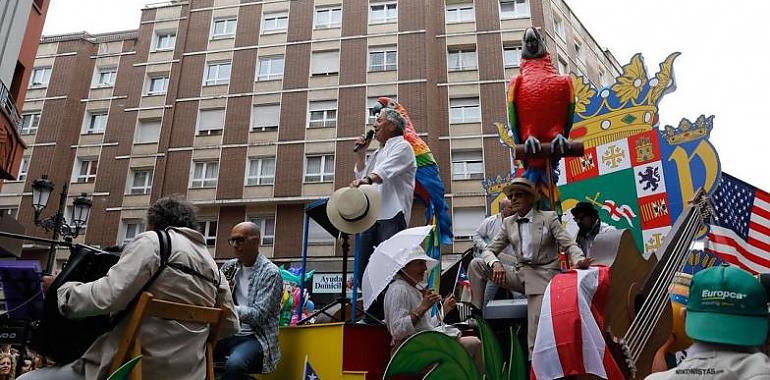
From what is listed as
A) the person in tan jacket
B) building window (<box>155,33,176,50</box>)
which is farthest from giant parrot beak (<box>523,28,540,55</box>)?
building window (<box>155,33,176,50</box>)

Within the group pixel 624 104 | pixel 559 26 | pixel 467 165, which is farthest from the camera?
pixel 559 26

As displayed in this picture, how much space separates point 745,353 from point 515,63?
25.5 m

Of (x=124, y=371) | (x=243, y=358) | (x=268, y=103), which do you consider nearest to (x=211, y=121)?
(x=268, y=103)

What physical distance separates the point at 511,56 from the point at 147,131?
18698mm

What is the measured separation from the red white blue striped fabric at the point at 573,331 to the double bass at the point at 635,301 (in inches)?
12.3

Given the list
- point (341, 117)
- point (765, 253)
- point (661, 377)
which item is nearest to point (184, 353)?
point (661, 377)

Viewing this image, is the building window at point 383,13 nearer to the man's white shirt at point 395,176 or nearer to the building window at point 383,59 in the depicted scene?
the building window at point 383,59

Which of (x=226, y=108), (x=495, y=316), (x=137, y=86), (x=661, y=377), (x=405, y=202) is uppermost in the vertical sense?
(x=137, y=86)

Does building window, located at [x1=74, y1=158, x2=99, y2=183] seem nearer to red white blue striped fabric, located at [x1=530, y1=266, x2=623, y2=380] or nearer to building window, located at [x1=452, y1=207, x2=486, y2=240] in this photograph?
building window, located at [x1=452, y1=207, x2=486, y2=240]

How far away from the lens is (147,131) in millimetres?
28422

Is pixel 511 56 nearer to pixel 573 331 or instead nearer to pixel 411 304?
pixel 411 304

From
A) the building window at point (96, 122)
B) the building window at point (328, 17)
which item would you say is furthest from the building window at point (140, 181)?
the building window at point (328, 17)

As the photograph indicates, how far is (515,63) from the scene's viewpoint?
2594cm

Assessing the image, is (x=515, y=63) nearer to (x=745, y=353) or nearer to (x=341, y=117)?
(x=341, y=117)
